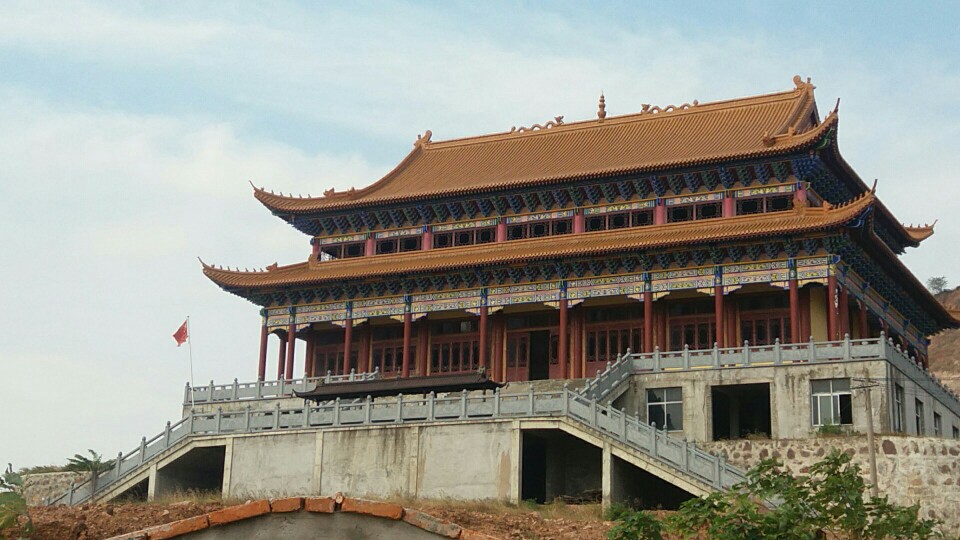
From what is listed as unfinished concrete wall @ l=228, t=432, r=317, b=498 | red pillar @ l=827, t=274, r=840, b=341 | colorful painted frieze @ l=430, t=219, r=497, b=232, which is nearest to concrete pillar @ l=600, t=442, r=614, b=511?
unfinished concrete wall @ l=228, t=432, r=317, b=498

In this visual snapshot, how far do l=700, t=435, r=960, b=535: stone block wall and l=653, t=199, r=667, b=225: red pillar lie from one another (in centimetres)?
1383

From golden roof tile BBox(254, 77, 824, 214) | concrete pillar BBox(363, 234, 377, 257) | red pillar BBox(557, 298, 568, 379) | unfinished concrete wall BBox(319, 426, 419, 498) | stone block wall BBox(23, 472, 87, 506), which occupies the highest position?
golden roof tile BBox(254, 77, 824, 214)

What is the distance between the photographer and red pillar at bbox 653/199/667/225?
52156 millimetres

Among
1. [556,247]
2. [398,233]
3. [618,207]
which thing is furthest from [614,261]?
[398,233]

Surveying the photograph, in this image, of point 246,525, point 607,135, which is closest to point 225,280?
point 607,135

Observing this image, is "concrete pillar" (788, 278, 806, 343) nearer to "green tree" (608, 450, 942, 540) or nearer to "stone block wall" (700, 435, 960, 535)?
"stone block wall" (700, 435, 960, 535)

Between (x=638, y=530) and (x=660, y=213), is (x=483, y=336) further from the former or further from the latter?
(x=638, y=530)

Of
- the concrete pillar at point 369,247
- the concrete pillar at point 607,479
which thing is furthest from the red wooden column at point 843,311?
the concrete pillar at point 369,247

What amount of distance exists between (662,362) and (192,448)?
15.3 meters

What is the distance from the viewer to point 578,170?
54.3 metres

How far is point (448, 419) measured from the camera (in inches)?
1623

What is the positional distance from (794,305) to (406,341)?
14.8m

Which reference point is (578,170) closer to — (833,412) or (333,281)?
(333,281)

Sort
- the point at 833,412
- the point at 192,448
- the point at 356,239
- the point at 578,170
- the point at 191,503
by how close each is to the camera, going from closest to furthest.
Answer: the point at 191,503 → the point at 833,412 → the point at 192,448 → the point at 578,170 → the point at 356,239
